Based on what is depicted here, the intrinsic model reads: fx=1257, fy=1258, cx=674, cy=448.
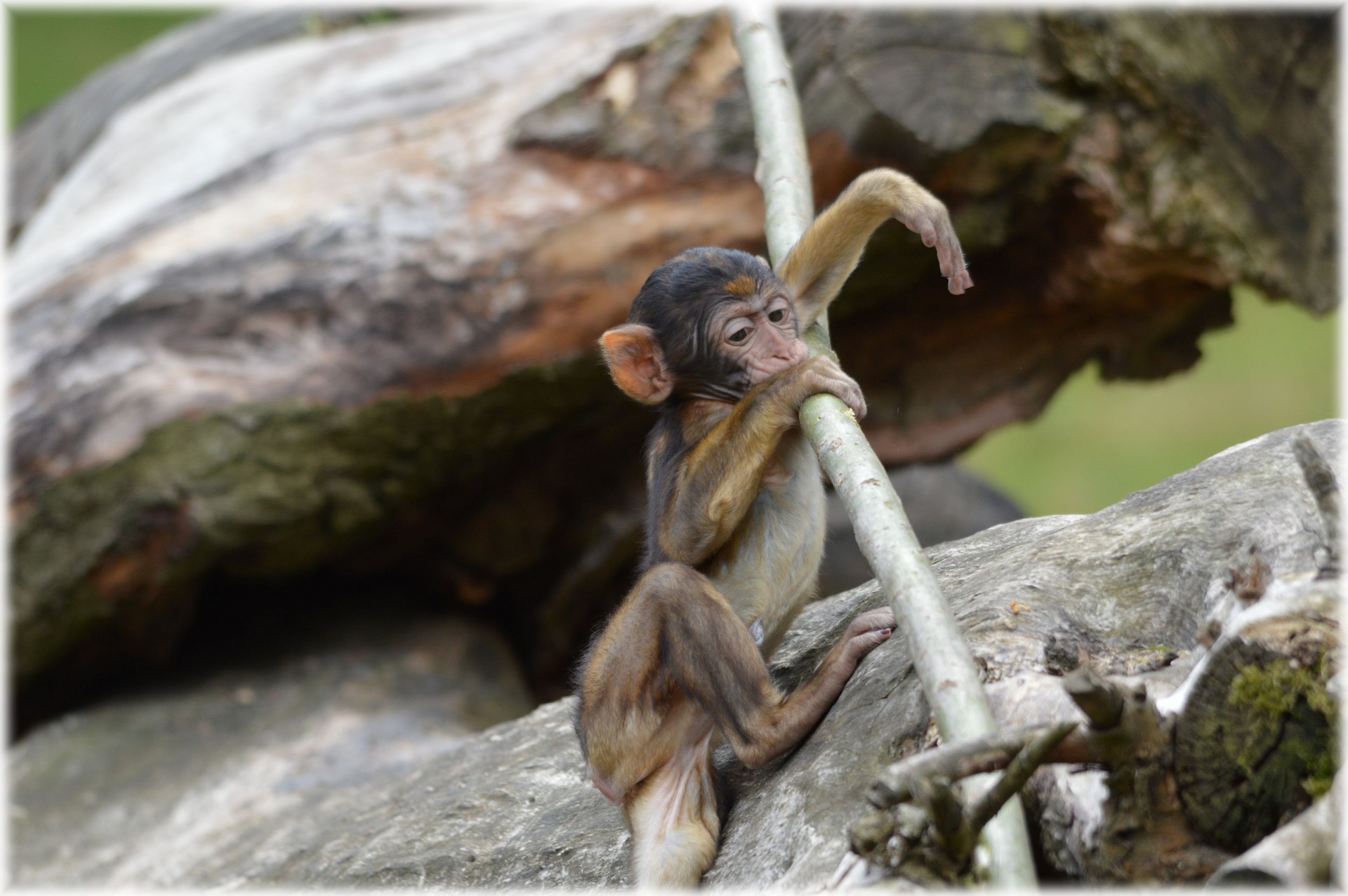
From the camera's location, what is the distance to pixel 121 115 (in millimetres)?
8359

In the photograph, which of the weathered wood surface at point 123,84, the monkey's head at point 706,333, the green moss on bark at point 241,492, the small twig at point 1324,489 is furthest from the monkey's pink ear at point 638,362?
the weathered wood surface at point 123,84

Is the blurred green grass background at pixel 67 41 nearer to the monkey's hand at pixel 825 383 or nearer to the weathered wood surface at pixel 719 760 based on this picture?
the weathered wood surface at pixel 719 760

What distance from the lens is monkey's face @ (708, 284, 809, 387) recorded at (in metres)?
3.65

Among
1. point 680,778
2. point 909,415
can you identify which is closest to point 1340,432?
point 680,778

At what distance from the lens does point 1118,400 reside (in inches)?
523

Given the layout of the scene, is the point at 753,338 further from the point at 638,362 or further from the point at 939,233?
the point at 939,233

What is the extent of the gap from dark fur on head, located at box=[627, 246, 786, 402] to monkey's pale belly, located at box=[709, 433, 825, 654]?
1.09 feet

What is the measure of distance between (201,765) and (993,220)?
15.1ft

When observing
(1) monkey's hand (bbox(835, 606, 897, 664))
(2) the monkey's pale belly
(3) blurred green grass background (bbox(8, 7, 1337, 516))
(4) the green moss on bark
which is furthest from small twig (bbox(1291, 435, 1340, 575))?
(3) blurred green grass background (bbox(8, 7, 1337, 516))

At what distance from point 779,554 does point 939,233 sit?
1.03 m

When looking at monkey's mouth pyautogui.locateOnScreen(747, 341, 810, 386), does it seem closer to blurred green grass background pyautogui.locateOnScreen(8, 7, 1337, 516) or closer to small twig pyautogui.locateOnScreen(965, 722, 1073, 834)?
small twig pyautogui.locateOnScreen(965, 722, 1073, 834)

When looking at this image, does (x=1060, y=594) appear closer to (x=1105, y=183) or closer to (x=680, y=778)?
(x=680, y=778)

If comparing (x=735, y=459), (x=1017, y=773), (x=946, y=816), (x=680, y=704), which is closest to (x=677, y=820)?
(x=680, y=704)

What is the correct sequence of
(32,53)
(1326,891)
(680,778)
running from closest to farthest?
(1326,891)
(680,778)
(32,53)
